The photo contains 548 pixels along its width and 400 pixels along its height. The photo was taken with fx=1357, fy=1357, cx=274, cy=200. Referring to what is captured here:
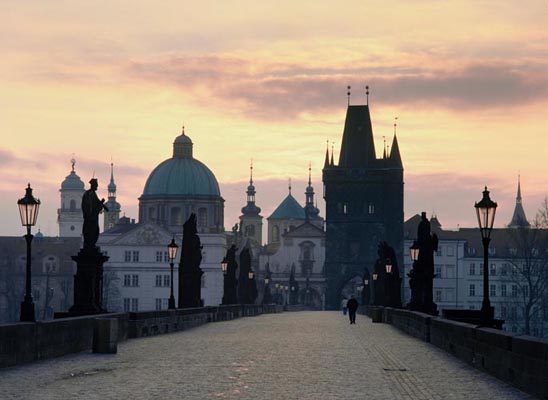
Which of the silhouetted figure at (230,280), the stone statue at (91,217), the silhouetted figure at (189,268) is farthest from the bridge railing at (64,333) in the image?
the silhouetted figure at (230,280)

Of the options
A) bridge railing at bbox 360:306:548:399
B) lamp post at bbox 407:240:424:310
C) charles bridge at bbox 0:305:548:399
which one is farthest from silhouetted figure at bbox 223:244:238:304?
bridge railing at bbox 360:306:548:399

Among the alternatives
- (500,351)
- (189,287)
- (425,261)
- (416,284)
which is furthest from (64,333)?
(189,287)

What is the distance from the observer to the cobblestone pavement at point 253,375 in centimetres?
2155

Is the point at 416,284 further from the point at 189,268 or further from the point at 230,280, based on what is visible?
the point at 230,280

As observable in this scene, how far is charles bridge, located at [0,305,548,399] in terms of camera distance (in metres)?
21.6

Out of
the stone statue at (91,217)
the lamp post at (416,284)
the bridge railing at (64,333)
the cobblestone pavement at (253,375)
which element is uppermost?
the stone statue at (91,217)

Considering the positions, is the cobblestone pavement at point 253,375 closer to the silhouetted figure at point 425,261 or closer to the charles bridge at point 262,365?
the charles bridge at point 262,365

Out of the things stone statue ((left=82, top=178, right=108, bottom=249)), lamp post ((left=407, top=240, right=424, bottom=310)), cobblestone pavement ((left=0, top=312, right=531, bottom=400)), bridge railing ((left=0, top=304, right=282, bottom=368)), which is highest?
stone statue ((left=82, top=178, right=108, bottom=249))

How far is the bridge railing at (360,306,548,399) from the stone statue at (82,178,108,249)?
10.4 meters

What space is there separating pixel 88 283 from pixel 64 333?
904 cm

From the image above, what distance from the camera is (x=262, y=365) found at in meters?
28.3

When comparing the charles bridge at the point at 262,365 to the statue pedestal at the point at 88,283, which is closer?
the charles bridge at the point at 262,365

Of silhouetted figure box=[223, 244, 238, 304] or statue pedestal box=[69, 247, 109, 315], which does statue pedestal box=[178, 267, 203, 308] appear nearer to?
silhouetted figure box=[223, 244, 238, 304]

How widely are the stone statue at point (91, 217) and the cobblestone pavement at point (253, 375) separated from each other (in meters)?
4.69
